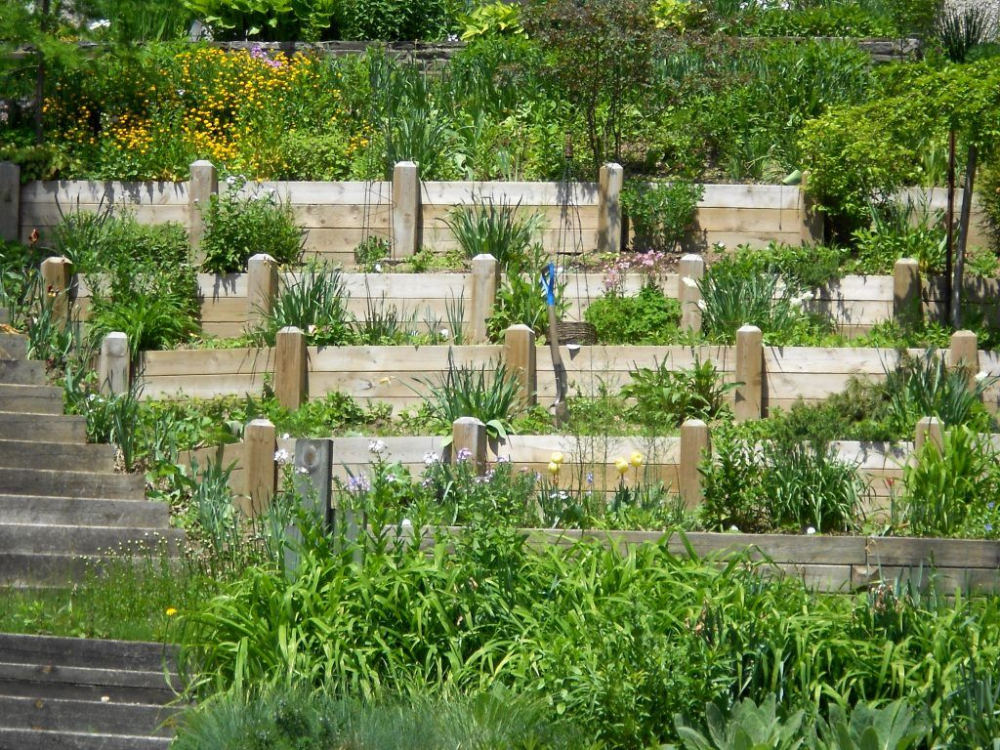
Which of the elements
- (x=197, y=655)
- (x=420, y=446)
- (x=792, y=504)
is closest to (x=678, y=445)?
(x=792, y=504)

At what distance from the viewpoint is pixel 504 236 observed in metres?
11.5

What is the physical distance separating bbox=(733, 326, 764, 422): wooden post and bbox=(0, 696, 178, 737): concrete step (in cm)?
499

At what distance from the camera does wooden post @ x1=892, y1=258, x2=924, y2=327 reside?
36.3 feet

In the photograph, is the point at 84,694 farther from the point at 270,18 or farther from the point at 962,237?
the point at 270,18

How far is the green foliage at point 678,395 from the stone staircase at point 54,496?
3.58 m

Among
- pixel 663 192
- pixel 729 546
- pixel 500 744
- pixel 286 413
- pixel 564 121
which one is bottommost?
pixel 500 744

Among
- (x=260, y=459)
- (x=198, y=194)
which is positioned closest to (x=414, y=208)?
(x=198, y=194)

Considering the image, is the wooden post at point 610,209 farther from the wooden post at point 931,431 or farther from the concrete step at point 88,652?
the concrete step at point 88,652

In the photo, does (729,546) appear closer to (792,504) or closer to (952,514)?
(792,504)

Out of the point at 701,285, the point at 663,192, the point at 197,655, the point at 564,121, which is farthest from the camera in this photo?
the point at 564,121

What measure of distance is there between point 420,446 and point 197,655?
296 cm

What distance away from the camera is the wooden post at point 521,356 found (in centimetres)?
992

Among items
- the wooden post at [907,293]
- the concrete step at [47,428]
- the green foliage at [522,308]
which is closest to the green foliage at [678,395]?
the green foliage at [522,308]

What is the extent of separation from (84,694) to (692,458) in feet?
13.4
